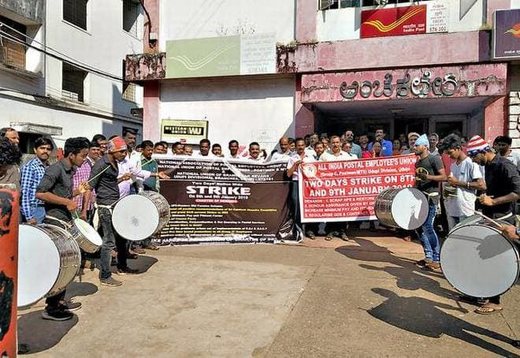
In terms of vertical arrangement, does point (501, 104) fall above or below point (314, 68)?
below

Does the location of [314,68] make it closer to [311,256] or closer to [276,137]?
[276,137]

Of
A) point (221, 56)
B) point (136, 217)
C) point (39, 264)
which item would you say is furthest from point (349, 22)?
point (39, 264)

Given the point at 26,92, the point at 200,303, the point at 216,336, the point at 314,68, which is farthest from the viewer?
the point at 26,92

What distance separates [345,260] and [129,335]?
3579 millimetres

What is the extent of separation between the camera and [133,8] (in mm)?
24500

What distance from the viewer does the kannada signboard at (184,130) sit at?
12.0m

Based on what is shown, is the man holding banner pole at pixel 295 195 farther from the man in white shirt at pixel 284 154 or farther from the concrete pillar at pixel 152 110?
the concrete pillar at pixel 152 110

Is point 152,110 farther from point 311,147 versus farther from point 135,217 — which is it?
point 135,217

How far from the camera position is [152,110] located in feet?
40.3

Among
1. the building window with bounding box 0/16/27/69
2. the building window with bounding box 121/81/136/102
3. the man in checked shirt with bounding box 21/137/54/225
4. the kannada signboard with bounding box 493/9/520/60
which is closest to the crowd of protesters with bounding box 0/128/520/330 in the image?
the man in checked shirt with bounding box 21/137/54/225

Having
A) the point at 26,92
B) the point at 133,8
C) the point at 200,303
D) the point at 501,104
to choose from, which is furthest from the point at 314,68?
the point at 133,8

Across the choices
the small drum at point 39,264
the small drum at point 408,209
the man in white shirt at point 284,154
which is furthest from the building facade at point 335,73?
the small drum at point 39,264

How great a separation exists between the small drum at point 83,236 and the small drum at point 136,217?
3.33ft

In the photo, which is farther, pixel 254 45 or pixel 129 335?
pixel 254 45
